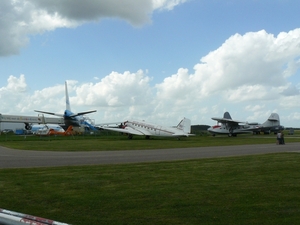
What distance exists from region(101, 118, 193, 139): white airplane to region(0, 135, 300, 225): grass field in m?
35.7

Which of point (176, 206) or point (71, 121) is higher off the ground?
point (71, 121)

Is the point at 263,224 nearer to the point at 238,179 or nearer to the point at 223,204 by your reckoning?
the point at 223,204

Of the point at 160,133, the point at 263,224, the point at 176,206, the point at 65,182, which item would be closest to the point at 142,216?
the point at 176,206

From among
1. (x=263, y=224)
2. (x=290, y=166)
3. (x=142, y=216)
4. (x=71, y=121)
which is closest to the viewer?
(x=263, y=224)

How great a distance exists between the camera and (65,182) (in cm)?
1080

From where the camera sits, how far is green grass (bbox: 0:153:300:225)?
7074 millimetres

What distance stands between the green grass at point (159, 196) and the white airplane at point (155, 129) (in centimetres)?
3570

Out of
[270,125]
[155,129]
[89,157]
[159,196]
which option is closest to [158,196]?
[159,196]

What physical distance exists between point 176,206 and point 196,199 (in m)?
0.75

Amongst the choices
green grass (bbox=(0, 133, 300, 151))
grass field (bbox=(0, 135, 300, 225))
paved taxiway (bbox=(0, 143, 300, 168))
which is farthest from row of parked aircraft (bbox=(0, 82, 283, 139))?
grass field (bbox=(0, 135, 300, 225))

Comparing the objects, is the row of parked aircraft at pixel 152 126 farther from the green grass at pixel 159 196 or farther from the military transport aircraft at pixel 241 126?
the green grass at pixel 159 196

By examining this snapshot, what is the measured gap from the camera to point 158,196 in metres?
8.76

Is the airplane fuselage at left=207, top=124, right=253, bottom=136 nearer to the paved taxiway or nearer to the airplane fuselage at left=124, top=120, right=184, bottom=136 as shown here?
the airplane fuselage at left=124, top=120, right=184, bottom=136

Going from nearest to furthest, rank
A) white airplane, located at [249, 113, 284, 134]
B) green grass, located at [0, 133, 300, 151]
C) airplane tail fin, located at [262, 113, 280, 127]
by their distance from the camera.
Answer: green grass, located at [0, 133, 300, 151], white airplane, located at [249, 113, 284, 134], airplane tail fin, located at [262, 113, 280, 127]
